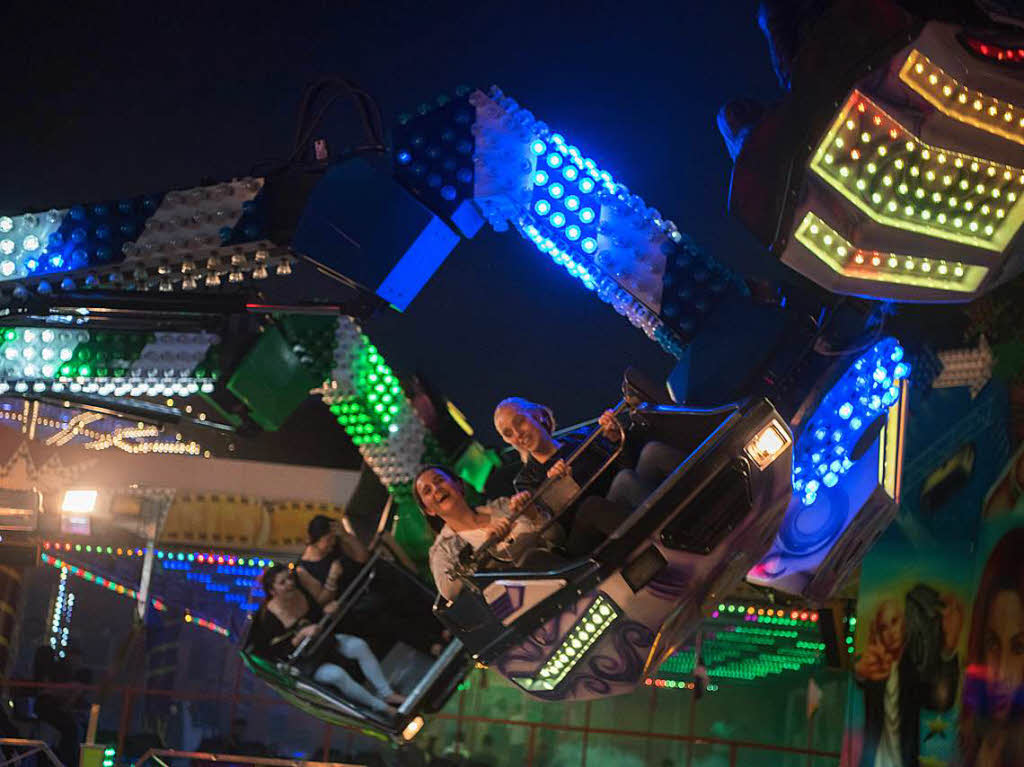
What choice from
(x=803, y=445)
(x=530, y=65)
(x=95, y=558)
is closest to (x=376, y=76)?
(x=530, y=65)

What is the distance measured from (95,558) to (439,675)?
441 centimetres

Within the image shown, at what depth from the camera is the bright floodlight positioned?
9297 millimetres

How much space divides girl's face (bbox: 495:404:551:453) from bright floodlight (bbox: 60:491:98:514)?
4.93 m

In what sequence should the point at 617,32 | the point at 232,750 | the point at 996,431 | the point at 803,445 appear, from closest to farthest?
the point at 803,445 → the point at 996,431 → the point at 617,32 → the point at 232,750

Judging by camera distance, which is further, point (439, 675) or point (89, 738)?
point (89, 738)

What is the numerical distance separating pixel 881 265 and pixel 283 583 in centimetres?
373

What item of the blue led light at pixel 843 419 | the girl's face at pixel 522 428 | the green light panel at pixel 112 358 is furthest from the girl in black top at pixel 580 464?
the green light panel at pixel 112 358

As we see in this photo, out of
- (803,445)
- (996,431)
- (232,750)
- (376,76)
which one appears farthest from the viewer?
(232,750)

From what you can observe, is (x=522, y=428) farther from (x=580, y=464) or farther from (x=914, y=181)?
(x=914, y=181)

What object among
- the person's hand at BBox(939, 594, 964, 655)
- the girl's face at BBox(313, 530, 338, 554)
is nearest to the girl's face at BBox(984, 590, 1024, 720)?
the person's hand at BBox(939, 594, 964, 655)

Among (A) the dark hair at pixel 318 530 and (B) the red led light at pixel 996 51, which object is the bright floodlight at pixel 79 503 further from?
(B) the red led light at pixel 996 51

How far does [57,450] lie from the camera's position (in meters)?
9.61

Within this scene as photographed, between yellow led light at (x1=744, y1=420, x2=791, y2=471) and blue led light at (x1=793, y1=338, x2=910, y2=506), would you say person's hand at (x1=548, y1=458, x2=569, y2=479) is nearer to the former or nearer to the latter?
yellow led light at (x1=744, y1=420, x2=791, y2=471)

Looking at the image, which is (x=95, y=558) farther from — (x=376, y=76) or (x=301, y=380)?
(x=376, y=76)
